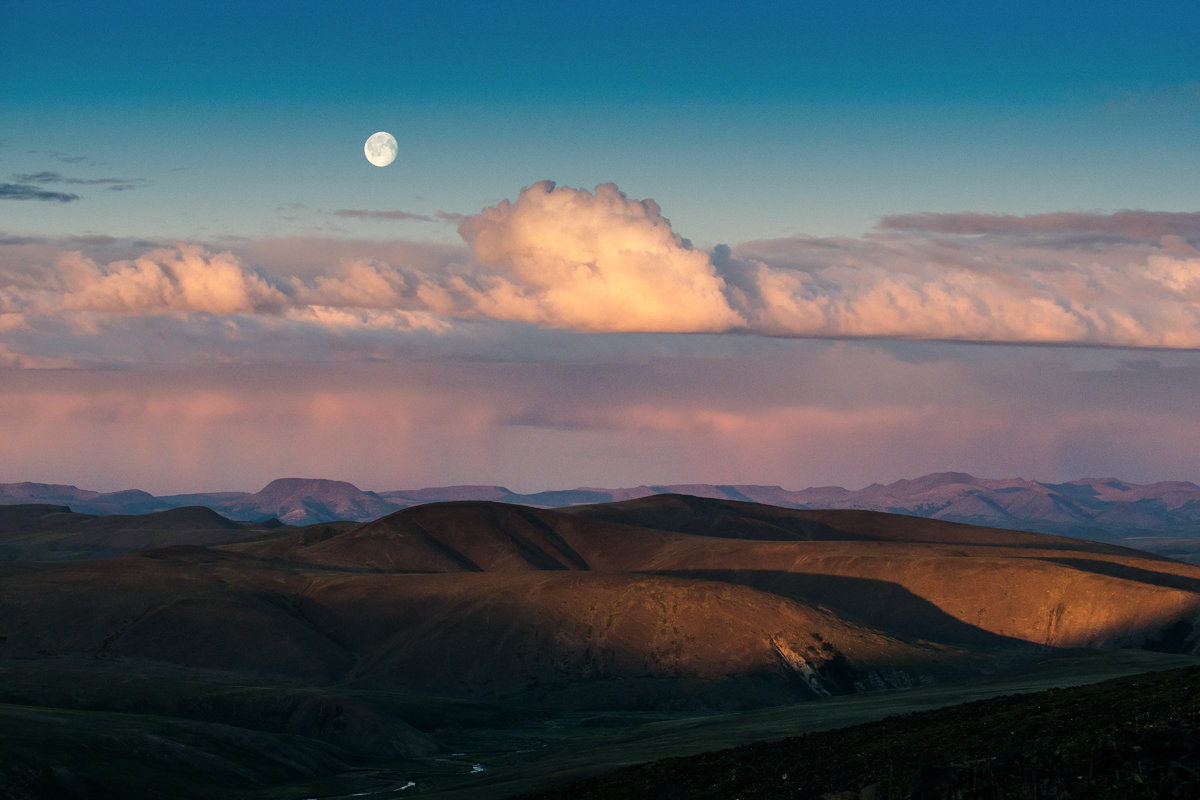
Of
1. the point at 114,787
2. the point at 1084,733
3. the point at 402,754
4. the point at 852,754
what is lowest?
the point at 402,754

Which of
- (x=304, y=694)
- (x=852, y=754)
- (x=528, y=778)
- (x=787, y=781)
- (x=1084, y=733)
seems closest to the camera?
(x=1084, y=733)

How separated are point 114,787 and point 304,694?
61.3 meters

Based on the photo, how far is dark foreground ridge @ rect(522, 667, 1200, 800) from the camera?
3947cm

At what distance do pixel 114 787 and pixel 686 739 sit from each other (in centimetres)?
5571

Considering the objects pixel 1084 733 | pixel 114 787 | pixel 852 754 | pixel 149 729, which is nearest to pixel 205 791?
pixel 114 787

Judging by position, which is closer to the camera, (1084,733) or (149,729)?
(1084,733)

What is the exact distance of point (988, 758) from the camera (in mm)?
45000

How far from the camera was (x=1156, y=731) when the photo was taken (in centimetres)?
4203

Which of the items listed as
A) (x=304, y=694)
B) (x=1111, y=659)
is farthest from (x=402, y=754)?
(x=1111, y=659)

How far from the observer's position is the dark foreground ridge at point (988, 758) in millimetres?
39469

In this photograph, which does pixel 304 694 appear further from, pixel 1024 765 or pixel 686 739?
pixel 1024 765

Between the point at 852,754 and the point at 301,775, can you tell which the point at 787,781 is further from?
the point at 301,775

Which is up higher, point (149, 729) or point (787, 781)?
point (787, 781)

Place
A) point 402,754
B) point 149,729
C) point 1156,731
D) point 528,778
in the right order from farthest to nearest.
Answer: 1. point 402,754
2. point 149,729
3. point 528,778
4. point 1156,731
